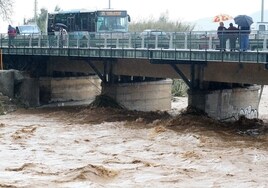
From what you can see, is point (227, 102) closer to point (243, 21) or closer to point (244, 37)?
point (244, 37)

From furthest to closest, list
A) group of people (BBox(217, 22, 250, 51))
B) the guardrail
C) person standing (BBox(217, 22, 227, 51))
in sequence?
the guardrail
person standing (BBox(217, 22, 227, 51))
group of people (BBox(217, 22, 250, 51))

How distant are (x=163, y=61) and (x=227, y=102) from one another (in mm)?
5664

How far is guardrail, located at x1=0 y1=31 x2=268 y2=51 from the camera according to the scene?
30.8 meters

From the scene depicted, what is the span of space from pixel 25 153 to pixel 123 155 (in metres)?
3.89

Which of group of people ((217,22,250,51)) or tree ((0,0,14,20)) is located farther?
tree ((0,0,14,20))

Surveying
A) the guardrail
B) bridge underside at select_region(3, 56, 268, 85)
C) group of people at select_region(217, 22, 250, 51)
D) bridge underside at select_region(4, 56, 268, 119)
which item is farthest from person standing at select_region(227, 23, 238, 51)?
bridge underside at select_region(4, 56, 268, 119)

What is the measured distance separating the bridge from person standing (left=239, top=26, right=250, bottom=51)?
9.6 inches

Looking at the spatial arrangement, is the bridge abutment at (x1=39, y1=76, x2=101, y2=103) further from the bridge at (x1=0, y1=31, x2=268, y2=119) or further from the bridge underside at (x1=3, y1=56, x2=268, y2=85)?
the bridge underside at (x1=3, y1=56, x2=268, y2=85)

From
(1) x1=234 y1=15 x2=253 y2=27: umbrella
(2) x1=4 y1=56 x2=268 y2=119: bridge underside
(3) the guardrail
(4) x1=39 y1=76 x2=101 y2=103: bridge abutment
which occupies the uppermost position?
(1) x1=234 y1=15 x2=253 y2=27: umbrella

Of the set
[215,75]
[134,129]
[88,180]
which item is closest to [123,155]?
[88,180]

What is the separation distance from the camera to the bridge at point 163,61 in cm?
3159

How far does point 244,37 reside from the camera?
29.0m

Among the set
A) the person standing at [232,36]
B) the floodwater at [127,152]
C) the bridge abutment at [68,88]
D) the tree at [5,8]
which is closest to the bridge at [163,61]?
the person standing at [232,36]

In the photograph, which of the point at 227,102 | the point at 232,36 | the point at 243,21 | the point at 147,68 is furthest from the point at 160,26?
the point at 243,21
